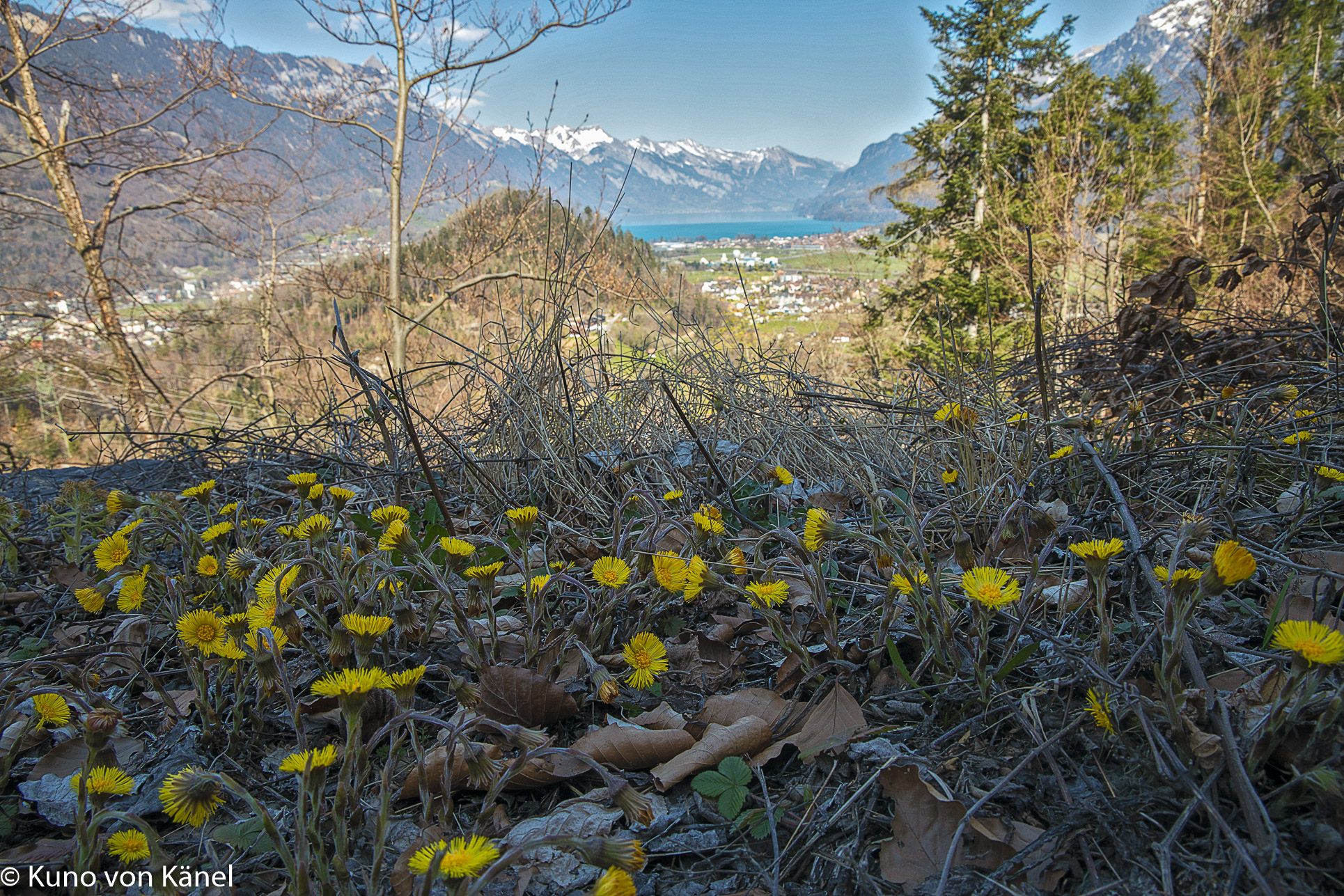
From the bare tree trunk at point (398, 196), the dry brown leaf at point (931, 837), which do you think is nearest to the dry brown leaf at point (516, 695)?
the dry brown leaf at point (931, 837)

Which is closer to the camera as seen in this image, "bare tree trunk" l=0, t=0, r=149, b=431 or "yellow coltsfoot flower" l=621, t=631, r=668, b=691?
"yellow coltsfoot flower" l=621, t=631, r=668, b=691

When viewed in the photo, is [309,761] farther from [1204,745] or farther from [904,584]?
[1204,745]

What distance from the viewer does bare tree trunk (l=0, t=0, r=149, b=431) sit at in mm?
6797

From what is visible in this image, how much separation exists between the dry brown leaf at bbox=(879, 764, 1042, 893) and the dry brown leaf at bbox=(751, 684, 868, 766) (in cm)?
11

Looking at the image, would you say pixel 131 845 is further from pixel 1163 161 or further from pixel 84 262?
pixel 1163 161

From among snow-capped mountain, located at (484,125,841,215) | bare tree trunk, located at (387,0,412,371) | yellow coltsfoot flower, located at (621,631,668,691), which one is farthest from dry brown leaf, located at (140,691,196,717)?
snow-capped mountain, located at (484,125,841,215)

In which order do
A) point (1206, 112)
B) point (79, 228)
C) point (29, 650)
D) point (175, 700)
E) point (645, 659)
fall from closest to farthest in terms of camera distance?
point (645, 659), point (175, 700), point (29, 650), point (79, 228), point (1206, 112)

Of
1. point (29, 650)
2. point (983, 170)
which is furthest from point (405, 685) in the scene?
point (983, 170)

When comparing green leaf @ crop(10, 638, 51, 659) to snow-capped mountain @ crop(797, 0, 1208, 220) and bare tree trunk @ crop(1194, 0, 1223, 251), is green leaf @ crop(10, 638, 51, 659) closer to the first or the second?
bare tree trunk @ crop(1194, 0, 1223, 251)

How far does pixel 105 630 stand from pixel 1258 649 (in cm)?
225

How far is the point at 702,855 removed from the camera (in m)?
0.82

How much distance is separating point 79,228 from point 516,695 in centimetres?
949

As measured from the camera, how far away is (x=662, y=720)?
101cm

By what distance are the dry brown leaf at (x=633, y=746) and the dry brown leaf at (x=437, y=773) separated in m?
0.14
